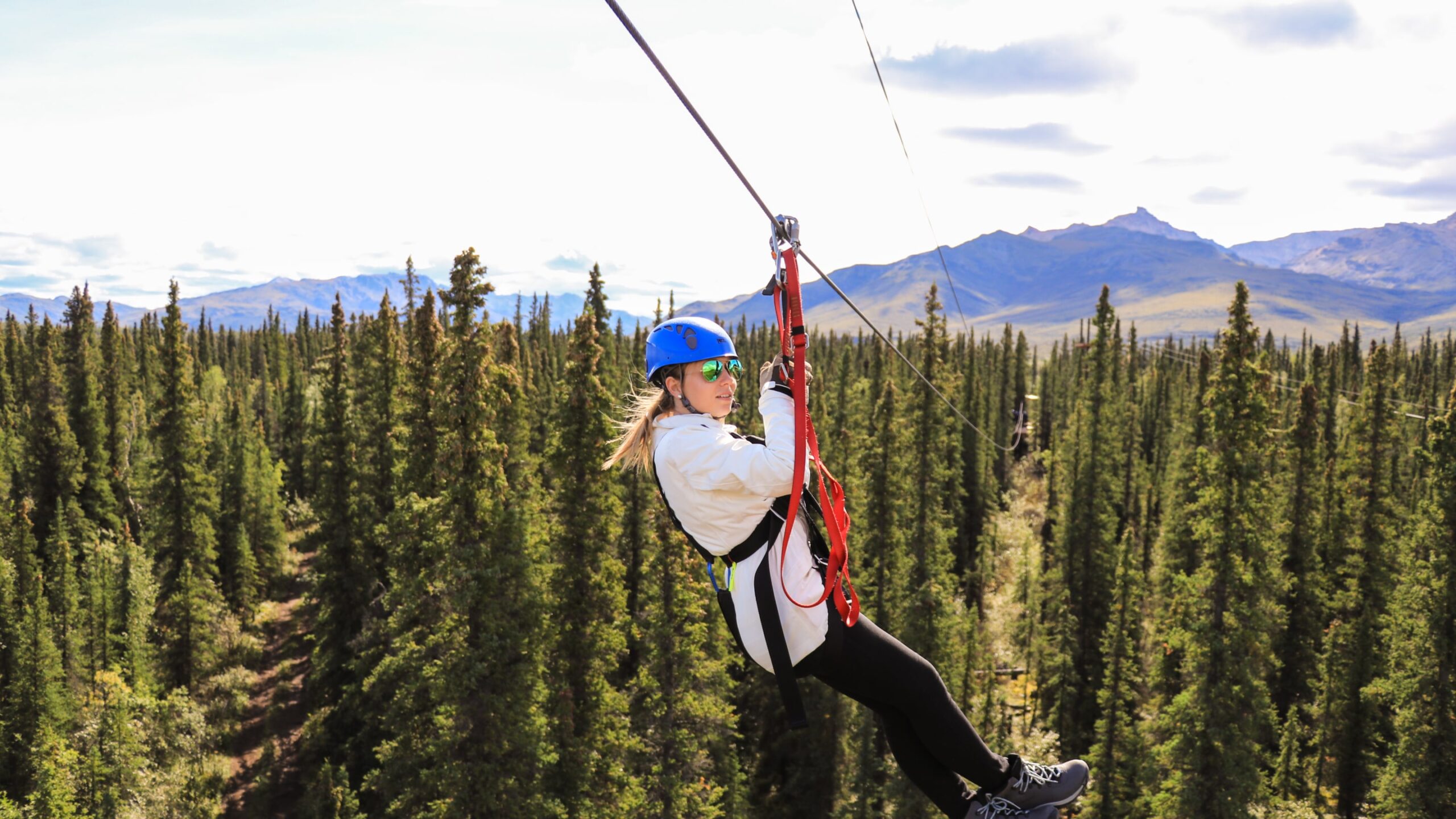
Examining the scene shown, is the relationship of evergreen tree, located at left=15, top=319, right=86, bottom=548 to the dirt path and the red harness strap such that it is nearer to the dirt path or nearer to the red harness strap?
the dirt path

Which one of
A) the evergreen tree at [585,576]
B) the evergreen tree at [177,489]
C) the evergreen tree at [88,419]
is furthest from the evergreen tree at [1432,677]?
the evergreen tree at [88,419]

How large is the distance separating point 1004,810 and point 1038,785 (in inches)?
9.6

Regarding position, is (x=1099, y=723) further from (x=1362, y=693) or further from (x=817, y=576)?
(x=817, y=576)

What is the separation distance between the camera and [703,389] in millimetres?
4656

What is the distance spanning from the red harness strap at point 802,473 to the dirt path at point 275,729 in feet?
115

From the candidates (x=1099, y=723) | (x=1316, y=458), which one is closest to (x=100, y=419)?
(x=1099, y=723)

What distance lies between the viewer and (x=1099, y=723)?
30391mm

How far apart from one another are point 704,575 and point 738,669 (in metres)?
10.7

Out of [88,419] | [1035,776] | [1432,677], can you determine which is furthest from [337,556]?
[1432,677]

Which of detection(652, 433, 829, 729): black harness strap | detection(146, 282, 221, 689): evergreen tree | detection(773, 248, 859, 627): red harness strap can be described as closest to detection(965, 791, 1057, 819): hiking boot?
detection(652, 433, 829, 729): black harness strap

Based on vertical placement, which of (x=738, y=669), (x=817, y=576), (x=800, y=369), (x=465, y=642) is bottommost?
(x=738, y=669)

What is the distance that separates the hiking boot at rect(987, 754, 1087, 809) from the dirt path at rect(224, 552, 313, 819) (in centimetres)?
3471

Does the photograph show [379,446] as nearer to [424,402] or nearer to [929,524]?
[424,402]

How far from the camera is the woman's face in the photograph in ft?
15.3
